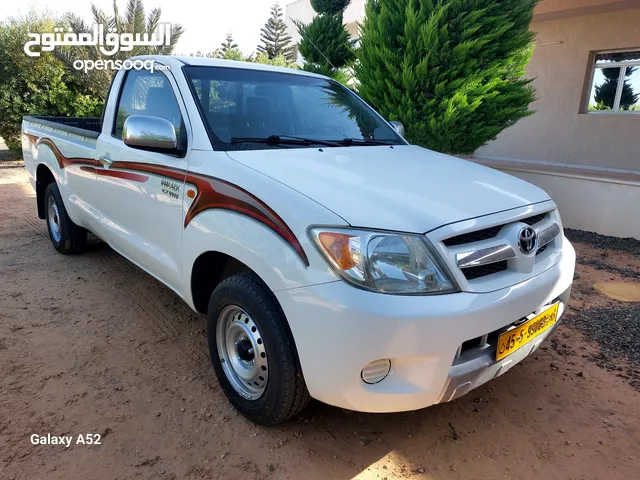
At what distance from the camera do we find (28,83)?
37.2ft

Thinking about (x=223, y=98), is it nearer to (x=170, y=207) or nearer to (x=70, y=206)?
(x=170, y=207)

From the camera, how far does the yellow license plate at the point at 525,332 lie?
213 centimetres

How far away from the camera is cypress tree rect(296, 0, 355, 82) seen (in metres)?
9.06

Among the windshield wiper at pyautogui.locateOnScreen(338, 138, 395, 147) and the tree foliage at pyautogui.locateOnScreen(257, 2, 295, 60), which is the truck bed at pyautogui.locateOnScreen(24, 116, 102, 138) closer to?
the windshield wiper at pyautogui.locateOnScreen(338, 138, 395, 147)

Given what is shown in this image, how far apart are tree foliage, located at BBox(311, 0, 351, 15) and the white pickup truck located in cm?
686

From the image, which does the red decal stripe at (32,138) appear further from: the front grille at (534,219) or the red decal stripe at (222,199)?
the front grille at (534,219)

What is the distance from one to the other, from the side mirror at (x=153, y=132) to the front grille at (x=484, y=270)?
1.74 meters

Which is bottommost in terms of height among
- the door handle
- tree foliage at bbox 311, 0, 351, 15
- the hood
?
the door handle

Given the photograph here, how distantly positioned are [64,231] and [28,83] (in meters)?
8.59

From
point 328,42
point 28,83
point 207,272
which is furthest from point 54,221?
point 28,83

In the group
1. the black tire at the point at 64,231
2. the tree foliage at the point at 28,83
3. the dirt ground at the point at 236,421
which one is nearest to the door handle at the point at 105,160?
the dirt ground at the point at 236,421

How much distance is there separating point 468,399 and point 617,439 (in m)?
0.74

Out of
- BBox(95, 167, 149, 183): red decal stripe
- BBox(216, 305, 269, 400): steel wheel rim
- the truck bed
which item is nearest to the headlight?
BBox(216, 305, 269, 400): steel wheel rim

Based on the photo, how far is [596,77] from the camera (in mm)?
9219
